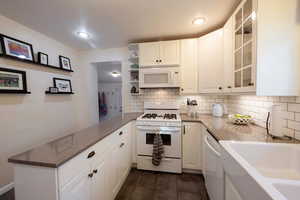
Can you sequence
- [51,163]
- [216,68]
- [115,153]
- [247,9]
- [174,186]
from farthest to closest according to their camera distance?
[216,68]
[174,186]
[115,153]
[247,9]
[51,163]

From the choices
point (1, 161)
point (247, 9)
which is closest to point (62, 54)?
point (1, 161)

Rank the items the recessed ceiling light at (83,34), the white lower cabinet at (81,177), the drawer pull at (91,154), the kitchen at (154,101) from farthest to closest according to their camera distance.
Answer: the recessed ceiling light at (83,34) → the drawer pull at (91,154) → the kitchen at (154,101) → the white lower cabinet at (81,177)

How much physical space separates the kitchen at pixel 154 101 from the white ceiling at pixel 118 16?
0.02 meters

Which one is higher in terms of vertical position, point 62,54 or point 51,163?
point 62,54

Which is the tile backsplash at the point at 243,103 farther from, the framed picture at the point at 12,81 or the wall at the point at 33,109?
the framed picture at the point at 12,81

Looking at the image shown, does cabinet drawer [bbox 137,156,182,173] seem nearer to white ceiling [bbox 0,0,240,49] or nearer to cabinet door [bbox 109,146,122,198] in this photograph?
cabinet door [bbox 109,146,122,198]

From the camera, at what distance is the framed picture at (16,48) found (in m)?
1.68

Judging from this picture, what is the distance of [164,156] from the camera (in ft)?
6.89

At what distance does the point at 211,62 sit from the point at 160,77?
0.87 meters

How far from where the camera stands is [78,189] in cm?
96

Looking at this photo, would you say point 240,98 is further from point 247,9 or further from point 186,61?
point 247,9

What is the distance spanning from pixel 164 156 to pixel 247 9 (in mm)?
2112

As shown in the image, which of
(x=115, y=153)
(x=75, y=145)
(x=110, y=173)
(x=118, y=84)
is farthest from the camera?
(x=118, y=84)

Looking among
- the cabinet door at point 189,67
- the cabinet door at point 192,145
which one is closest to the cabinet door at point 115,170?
the cabinet door at point 192,145
